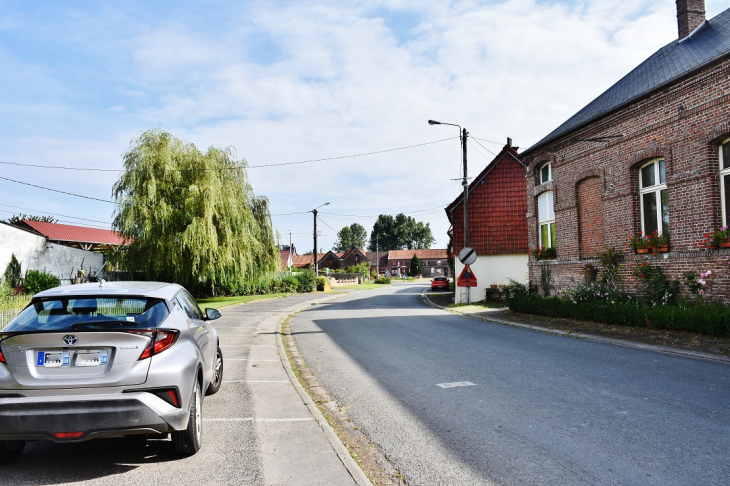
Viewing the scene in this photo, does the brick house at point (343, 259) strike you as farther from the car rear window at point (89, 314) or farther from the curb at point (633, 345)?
the car rear window at point (89, 314)

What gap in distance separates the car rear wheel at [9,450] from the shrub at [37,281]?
23.3 m

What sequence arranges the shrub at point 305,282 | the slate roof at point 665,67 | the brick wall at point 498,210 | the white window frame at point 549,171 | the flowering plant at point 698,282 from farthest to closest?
1. the shrub at point 305,282
2. the brick wall at point 498,210
3. the white window frame at point 549,171
4. the slate roof at point 665,67
5. the flowering plant at point 698,282

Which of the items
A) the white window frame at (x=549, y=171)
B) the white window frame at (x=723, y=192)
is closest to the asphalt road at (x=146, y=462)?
the white window frame at (x=723, y=192)

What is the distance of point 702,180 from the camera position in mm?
11977

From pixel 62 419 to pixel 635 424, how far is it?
5039 millimetres

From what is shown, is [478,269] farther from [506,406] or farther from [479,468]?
[479,468]

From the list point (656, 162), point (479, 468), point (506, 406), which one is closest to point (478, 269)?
point (656, 162)

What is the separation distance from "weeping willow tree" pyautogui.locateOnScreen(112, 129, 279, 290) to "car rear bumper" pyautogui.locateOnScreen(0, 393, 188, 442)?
22.4 metres

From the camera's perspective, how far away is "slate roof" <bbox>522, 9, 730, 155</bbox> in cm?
1240

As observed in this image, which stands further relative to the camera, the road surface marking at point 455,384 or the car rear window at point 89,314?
the road surface marking at point 455,384

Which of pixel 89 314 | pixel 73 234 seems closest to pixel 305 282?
pixel 73 234

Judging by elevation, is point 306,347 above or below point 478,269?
below

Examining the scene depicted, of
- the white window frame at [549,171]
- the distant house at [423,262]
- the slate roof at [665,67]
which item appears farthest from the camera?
the distant house at [423,262]

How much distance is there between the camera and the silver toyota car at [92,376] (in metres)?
3.72
